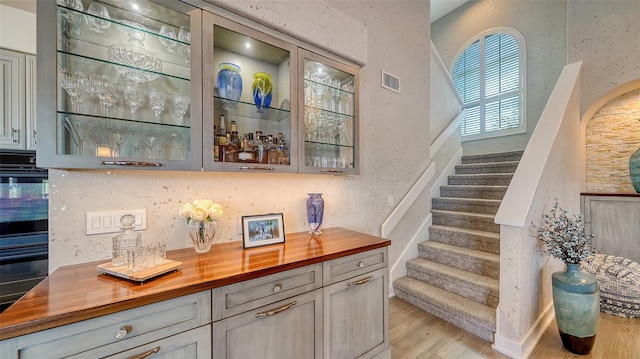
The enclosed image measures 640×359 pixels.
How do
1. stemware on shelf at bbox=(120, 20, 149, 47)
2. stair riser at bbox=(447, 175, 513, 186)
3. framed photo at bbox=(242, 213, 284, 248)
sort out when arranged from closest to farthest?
1. stemware on shelf at bbox=(120, 20, 149, 47)
2. framed photo at bbox=(242, 213, 284, 248)
3. stair riser at bbox=(447, 175, 513, 186)

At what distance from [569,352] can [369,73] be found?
2.90 metres

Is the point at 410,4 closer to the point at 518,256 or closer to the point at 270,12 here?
the point at 270,12

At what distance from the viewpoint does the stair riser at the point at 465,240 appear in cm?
262

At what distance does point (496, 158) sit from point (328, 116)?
11.1ft

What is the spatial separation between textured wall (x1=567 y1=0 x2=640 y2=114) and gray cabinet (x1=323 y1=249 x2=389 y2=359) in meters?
3.94

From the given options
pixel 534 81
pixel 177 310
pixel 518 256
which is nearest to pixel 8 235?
pixel 177 310

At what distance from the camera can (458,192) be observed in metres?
3.55

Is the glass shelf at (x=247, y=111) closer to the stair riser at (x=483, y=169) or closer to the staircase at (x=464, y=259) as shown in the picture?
Answer: the staircase at (x=464, y=259)

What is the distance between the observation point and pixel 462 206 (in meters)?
3.27

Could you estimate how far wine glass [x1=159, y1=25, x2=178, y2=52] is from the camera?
141 centimetres

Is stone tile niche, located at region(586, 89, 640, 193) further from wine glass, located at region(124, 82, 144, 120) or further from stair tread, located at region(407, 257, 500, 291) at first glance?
wine glass, located at region(124, 82, 144, 120)

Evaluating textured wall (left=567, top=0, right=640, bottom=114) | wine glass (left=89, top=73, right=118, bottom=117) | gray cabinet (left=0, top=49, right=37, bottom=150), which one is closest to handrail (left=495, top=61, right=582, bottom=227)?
textured wall (left=567, top=0, right=640, bottom=114)

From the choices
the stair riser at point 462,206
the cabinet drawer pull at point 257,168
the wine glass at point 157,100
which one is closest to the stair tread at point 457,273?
the stair riser at point 462,206

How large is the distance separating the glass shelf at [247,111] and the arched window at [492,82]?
4.24 metres
